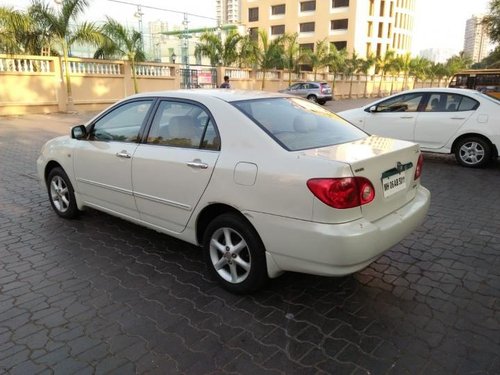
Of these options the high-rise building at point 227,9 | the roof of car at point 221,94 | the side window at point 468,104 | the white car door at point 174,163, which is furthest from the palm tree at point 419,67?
the white car door at point 174,163

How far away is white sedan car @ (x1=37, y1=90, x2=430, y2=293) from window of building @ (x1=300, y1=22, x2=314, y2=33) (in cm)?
6772

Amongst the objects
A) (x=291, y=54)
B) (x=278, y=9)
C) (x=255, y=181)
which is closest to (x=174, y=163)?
(x=255, y=181)

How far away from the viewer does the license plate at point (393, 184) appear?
324cm

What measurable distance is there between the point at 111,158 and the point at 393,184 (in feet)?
8.88

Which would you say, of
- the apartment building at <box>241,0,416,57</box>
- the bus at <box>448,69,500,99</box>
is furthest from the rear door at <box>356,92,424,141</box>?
the apartment building at <box>241,0,416,57</box>

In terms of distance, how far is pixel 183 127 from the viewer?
384 centimetres

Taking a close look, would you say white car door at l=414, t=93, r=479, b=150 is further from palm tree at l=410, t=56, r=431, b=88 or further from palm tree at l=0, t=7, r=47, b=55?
palm tree at l=410, t=56, r=431, b=88

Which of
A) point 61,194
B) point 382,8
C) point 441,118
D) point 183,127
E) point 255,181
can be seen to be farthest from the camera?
point 382,8

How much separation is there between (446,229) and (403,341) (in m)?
2.50

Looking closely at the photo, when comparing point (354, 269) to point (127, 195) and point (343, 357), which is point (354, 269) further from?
point (127, 195)

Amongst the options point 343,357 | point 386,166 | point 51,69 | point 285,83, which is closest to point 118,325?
point 343,357

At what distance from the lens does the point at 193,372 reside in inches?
103

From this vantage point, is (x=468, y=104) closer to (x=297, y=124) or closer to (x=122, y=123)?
(x=297, y=124)

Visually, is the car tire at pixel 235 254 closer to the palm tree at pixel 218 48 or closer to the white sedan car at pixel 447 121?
the white sedan car at pixel 447 121
